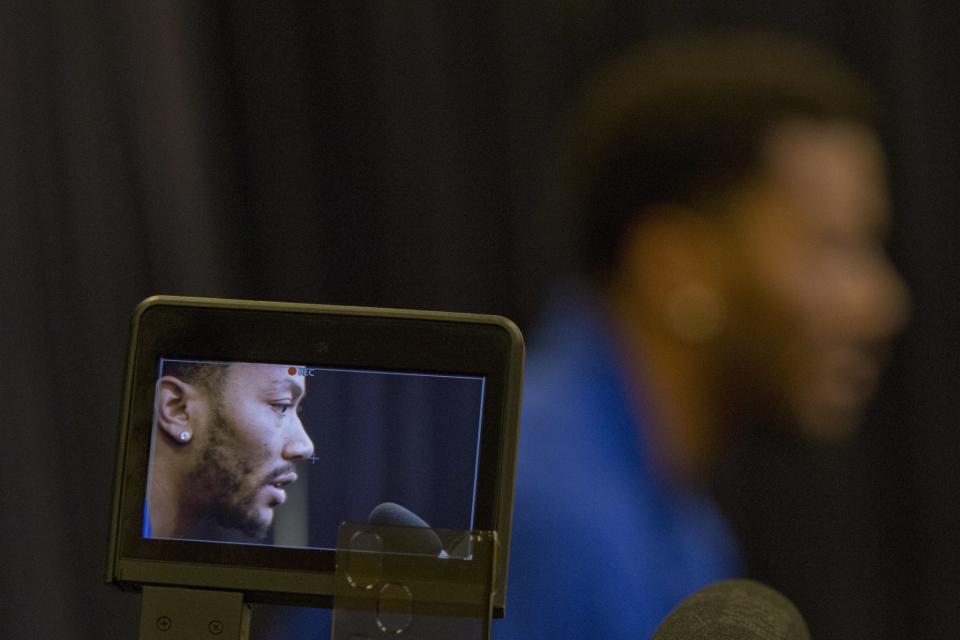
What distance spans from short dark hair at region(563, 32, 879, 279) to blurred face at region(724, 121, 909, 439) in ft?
0.12

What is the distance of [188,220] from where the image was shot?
123 centimetres

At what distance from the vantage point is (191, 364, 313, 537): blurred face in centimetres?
52

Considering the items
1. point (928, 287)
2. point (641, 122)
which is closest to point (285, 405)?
point (641, 122)

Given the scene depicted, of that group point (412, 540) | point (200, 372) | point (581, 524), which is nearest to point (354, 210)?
point (581, 524)

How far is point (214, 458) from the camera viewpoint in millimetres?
519

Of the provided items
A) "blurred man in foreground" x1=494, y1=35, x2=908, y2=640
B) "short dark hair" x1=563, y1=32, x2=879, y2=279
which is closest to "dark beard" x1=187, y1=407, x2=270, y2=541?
"blurred man in foreground" x1=494, y1=35, x2=908, y2=640

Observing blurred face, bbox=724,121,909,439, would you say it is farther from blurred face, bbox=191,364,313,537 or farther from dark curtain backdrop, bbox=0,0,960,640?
blurred face, bbox=191,364,313,537

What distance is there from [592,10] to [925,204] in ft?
1.56

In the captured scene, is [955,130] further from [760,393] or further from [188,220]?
[188,220]

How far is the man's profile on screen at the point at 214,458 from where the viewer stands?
52 cm

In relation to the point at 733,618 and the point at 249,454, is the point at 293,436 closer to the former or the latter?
the point at 249,454

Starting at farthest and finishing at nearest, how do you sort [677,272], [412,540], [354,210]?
[354,210] → [677,272] → [412,540]

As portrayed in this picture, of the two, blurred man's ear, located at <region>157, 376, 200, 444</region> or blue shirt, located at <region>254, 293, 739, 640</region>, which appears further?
blue shirt, located at <region>254, 293, 739, 640</region>

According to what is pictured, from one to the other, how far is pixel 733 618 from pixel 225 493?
238mm
